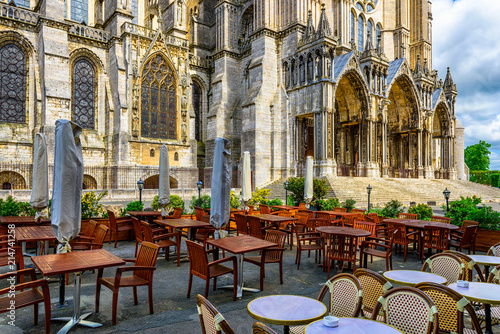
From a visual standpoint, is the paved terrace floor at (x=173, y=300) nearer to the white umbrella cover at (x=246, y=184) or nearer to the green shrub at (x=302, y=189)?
the white umbrella cover at (x=246, y=184)

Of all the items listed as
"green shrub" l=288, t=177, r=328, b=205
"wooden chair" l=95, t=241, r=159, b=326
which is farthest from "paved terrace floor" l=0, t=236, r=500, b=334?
"green shrub" l=288, t=177, r=328, b=205

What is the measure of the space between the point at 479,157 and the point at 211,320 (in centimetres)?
6249

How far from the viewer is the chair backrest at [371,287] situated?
9.87 ft

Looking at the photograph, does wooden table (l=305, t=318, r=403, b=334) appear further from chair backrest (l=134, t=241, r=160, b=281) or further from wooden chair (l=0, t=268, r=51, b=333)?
wooden chair (l=0, t=268, r=51, b=333)

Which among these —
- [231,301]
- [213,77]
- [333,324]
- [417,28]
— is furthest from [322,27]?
[333,324]

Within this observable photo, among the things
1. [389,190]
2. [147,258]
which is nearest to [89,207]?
[147,258]

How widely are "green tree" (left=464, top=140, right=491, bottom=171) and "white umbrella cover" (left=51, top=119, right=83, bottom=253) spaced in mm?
60894

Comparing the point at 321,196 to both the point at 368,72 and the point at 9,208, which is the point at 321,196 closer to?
the point at 9,208

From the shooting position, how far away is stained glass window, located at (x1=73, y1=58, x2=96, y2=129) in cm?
2197

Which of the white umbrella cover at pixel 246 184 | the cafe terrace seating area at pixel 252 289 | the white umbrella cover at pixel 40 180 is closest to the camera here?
the cafe terrace seating area at pixel 252 289

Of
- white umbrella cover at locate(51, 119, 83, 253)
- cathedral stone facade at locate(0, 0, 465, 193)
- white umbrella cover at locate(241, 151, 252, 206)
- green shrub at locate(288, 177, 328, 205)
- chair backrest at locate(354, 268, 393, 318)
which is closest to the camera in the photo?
chair backrest at locate(354, 268, 393, 318)

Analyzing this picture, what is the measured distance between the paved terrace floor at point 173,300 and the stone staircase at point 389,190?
1172cm

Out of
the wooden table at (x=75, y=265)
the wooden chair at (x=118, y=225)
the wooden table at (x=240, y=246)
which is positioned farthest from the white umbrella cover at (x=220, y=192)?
the wooden chair at (x=118, y=225)

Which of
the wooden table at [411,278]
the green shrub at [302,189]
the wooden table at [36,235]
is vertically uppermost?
the green shrub at [302,189]
